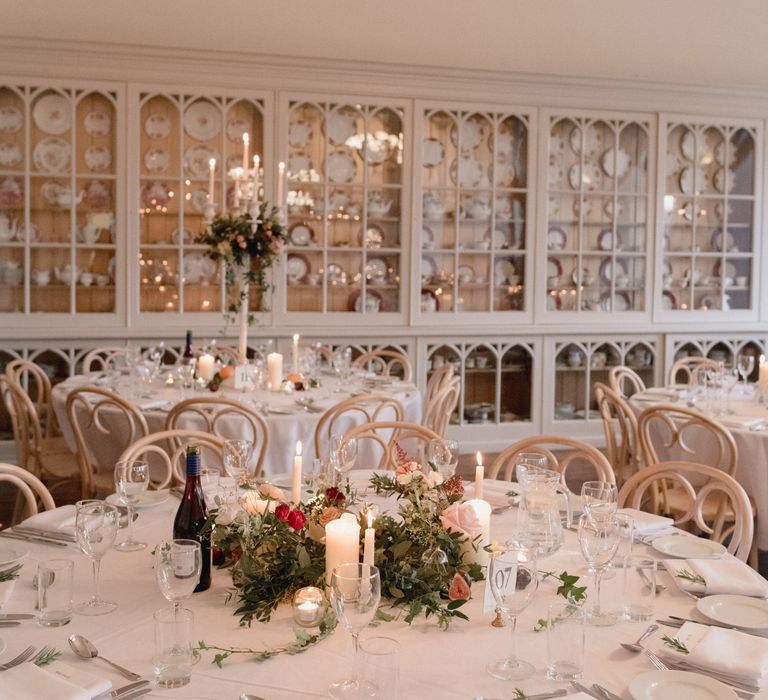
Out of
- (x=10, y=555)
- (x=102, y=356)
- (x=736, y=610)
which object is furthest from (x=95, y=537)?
(x=102, y=356)

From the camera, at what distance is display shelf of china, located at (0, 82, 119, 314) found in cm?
561

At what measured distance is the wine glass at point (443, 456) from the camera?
6.99ft

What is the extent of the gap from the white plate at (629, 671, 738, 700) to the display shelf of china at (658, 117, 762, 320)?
558 cm

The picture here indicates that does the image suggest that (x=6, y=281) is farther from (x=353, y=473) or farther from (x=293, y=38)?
(x=353, y=473)

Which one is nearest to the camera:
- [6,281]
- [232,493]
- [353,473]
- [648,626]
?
[648,626]

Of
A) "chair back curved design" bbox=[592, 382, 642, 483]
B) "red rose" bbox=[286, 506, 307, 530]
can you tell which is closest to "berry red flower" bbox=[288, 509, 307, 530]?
"red rose" bbox=[286, 506, 307, 530]

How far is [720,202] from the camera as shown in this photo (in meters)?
6.77

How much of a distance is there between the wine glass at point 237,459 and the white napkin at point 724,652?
1.01 metres

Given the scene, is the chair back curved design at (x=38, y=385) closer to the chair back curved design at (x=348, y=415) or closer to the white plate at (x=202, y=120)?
the chair back curved design at (x=348, y=415)

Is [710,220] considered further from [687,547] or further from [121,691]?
[121,691]

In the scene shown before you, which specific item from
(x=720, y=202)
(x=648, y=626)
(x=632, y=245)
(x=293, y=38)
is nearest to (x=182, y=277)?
(x=293, y=38)

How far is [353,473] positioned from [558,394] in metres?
4.22

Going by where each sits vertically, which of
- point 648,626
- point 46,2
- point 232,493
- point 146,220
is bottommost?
point 648,626

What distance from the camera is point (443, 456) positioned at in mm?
2139
